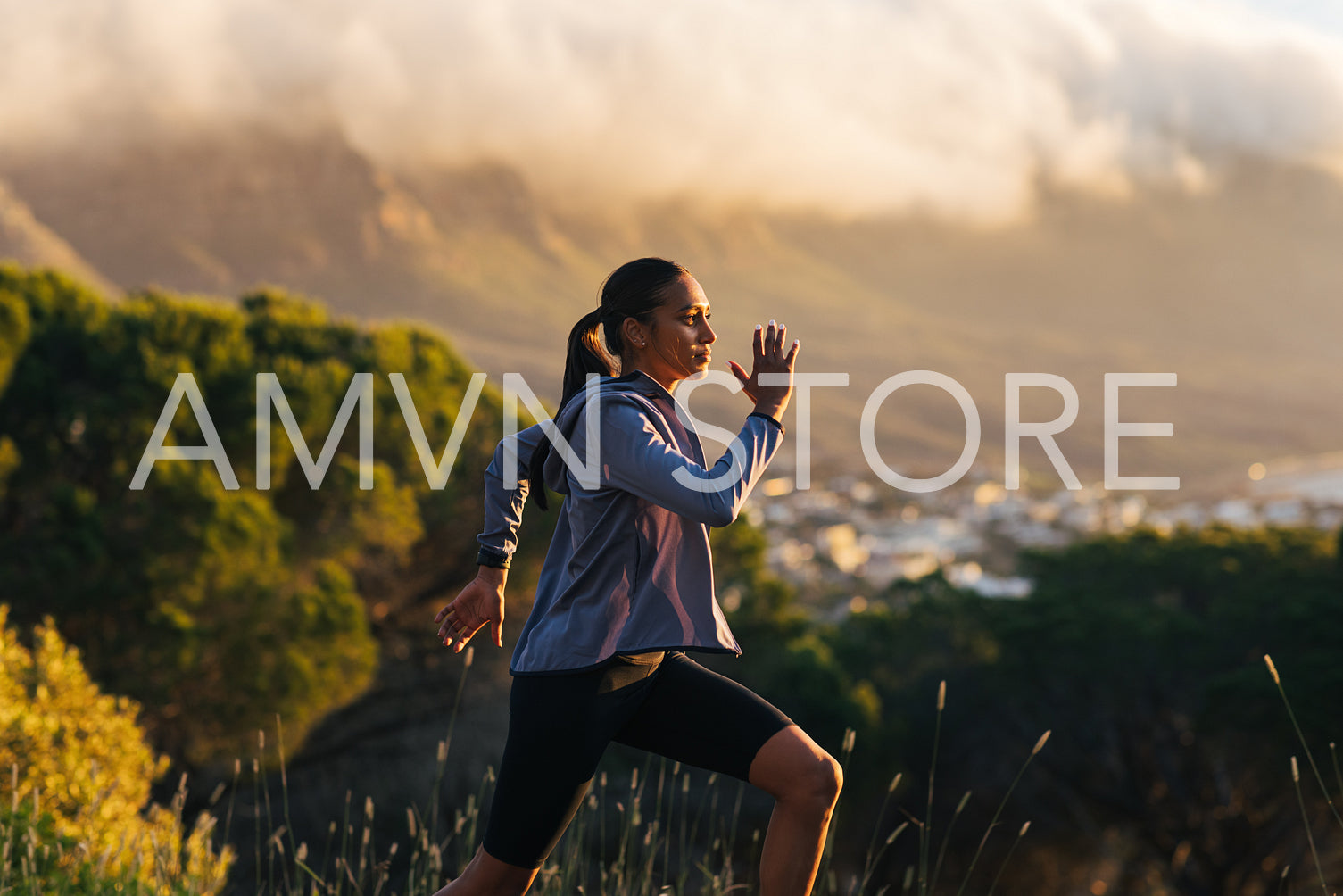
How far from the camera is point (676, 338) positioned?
1930 millimetres

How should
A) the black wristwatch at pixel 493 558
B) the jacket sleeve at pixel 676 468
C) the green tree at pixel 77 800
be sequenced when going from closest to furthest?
the jacket sleeve at pixel 676 468 → the black wristwatch at pixel 493 558 → the green tree at pixel 77 800

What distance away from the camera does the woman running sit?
1763 mm

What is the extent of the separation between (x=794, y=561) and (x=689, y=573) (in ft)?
145

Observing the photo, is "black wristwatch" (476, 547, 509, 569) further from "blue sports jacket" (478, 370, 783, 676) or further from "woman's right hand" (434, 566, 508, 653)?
"blue sports jacket" (478, 370, 783, 676)

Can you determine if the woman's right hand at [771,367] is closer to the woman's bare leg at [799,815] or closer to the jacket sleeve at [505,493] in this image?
the jacket sleeve at [505,493]

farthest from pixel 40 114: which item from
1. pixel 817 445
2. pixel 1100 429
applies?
pixel 1100 429

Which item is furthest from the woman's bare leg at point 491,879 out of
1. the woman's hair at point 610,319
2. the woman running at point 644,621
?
the woman's hair at point 610,319

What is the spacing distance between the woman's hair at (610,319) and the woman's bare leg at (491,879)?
1.94 feet

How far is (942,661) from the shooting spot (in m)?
16.3

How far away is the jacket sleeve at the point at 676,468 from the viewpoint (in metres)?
1.69

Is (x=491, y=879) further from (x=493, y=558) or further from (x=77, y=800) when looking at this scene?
(x=77, y=800)

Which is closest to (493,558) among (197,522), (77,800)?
(77,800)

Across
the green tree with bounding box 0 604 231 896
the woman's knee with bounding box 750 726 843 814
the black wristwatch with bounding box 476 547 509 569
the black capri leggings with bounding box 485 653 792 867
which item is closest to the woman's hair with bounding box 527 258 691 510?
the black wristwatch with bounding box 476 547 509 569

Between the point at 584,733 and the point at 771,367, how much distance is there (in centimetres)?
65
